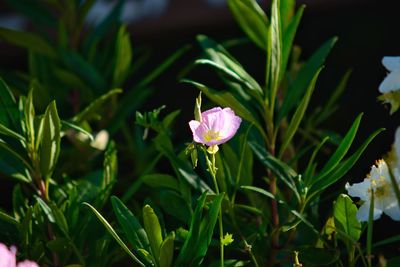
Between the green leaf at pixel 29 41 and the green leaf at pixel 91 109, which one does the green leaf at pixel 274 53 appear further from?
the green leaf at pixel 29 41

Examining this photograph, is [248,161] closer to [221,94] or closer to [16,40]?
[221,94]

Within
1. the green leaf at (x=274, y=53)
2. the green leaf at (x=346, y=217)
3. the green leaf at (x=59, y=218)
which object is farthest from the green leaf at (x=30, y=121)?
the green leaf at (x=346, y=217)

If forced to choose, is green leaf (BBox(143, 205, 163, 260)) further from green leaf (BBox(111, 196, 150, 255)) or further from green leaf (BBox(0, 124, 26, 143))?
green leaf (BBox(0, 124, 26, 143))

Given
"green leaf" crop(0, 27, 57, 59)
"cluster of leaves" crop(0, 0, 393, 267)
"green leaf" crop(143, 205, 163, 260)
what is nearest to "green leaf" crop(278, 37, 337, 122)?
"cluster of leaves" crop(0, 0, 393, 267)

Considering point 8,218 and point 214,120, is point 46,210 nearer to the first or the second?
point 8,218

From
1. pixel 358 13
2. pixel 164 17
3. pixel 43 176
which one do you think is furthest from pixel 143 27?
pixel 43 176

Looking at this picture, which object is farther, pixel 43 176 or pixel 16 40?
pixel 16 40
